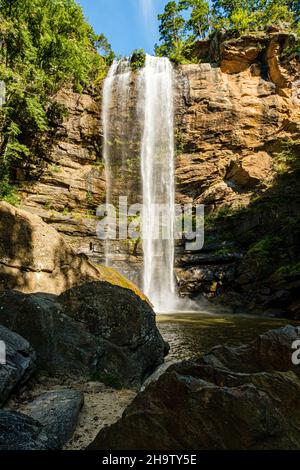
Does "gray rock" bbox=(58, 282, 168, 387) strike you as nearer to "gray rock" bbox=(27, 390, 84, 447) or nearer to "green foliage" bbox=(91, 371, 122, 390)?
"green foliage" bbox=(91, 371, 122, 390)

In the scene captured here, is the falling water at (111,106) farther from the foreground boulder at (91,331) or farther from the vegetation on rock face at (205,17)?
the foreground boulder at (91,331)

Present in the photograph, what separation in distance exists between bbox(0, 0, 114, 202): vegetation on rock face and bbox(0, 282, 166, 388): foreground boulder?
1319 centimetres

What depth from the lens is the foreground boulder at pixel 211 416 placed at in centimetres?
214

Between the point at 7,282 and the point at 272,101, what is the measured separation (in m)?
20.2

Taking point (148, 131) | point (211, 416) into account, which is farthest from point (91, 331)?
point (148, 131)

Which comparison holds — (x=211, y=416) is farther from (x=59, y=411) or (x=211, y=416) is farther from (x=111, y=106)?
(x=111, y=106)

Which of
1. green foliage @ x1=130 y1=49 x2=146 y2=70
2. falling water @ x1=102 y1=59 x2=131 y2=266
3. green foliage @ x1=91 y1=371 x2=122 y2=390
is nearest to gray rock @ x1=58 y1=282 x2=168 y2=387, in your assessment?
green foliage @ x1=91 y1=371 x2=122 y2=390

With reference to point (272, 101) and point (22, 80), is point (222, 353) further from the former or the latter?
point (272, 101)

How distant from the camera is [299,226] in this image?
15680 mm

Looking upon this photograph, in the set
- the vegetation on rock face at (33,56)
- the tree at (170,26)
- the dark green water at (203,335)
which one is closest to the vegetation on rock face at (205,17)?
the tree at (170,26)

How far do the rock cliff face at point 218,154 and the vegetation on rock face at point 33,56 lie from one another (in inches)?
139

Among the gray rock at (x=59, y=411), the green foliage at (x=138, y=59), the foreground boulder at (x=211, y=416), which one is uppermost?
the green foliage at (x=138, y=59)

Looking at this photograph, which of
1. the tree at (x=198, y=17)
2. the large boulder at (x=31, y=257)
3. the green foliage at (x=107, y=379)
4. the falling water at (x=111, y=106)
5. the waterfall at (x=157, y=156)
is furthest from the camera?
the tree at (x=198, y=17)
